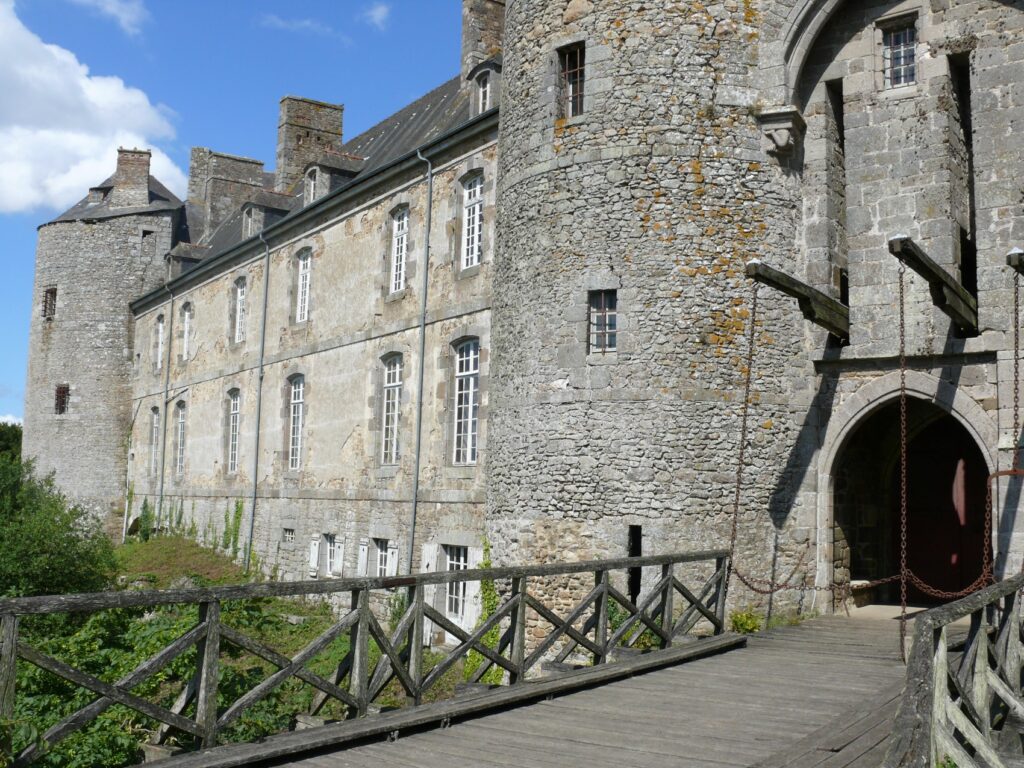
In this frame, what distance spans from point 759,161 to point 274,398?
12.6 metres

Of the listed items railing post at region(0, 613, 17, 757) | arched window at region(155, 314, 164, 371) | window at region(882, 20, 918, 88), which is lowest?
railing post at region(0, 613, 17, 757)

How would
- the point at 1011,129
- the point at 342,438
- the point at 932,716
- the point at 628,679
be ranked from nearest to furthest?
the point at 932,716, the point at 628,679, the point at 1011,129, the point at 342,438

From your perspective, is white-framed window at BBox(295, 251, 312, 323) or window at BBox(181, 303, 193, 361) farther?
window at BBox(181, 303, 193, 361)

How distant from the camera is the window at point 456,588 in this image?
1481cm

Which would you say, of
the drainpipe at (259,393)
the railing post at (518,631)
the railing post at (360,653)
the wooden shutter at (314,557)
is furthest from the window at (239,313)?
the railing post at (360,653)

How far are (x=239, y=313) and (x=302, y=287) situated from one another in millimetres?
3573

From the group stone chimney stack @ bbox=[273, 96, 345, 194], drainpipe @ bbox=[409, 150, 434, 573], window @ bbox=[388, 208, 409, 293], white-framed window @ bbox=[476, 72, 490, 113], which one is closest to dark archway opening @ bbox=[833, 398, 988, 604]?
drainpipe @ bbox=[409, 150, 434, 573]

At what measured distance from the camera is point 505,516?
12.3 metres

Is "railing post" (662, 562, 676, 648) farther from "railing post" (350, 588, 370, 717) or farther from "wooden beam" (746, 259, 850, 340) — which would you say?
"railing post" (350, 588, 370, 717)

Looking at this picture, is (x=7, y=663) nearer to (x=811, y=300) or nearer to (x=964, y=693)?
(x=964, y=693)

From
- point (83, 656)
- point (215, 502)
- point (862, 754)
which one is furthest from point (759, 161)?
point (215, 502)

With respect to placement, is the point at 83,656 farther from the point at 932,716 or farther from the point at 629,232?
the point at 932,716

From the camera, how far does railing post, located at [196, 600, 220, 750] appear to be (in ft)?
18.0

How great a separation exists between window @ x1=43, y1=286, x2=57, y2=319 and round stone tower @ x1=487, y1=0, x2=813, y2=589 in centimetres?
2342
